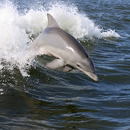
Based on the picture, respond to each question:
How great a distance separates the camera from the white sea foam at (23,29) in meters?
8.25

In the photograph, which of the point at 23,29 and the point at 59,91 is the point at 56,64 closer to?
the point at 59,91

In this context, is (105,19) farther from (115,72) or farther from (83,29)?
(115,72)

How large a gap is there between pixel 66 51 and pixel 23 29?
436 centimetres

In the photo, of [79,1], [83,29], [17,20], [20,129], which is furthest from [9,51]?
[79,1]

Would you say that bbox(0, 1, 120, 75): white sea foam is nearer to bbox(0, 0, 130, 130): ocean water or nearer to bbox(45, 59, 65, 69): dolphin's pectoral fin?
bbox(0, 0, 130, 130): ocean water

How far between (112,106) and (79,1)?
957 inches

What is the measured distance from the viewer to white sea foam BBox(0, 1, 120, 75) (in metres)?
8.25

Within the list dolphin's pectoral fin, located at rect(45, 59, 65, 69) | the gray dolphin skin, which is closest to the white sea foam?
the gray dolphin skin

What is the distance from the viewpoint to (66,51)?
6586 millimetres

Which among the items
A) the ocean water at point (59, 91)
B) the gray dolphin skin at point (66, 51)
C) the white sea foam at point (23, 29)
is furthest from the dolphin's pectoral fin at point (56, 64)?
the white sea foam at point (23, 29)

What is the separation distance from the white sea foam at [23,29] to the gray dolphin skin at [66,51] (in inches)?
41.7

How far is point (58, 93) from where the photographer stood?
6.96m

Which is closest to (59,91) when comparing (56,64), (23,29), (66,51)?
(56,64)

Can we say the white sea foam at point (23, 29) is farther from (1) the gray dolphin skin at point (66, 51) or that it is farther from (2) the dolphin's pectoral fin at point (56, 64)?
(2) the dolphin's pectoral fin at point (56, 64)
